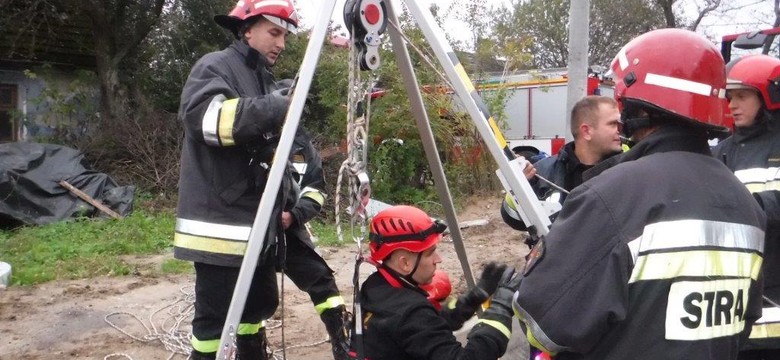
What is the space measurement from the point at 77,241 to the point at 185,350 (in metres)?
4.66

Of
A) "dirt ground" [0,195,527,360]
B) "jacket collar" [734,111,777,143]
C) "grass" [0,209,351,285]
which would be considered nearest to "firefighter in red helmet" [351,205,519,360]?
"jacket collar" [734,111,777,143]

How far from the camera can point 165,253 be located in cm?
780

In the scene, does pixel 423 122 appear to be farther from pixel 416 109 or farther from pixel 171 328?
pixel 171 328

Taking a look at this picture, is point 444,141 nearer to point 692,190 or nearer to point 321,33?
point 321,33

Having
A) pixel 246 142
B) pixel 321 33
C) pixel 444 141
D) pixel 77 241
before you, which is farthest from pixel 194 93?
pixel 444 141

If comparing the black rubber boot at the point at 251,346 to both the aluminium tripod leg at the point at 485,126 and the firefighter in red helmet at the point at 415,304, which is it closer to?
the firefighter in red helmet at the point at 415,304

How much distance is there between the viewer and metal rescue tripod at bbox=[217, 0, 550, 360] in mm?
2336

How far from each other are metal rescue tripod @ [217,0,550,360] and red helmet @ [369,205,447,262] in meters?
0.31

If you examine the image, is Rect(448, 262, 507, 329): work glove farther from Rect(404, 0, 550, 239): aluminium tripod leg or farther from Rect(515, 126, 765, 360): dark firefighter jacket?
Rect(515, 126, 765, 360): dark firefighter jacket

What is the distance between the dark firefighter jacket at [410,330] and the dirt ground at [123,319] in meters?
1.91

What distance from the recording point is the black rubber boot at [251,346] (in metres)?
3.57

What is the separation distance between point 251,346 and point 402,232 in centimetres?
146

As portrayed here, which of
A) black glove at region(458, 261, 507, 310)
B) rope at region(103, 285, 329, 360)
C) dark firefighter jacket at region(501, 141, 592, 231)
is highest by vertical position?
dark firefighter jacket at region(501, 141, 592, 231)

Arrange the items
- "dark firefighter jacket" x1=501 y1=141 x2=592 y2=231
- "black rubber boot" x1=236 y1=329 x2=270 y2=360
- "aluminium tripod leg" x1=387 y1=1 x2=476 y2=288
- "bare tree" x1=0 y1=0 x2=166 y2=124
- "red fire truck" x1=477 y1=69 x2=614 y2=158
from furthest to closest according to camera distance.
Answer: "red fire truck" x1=477 y1=69 x2=614 y2=158, "bare tree" x1=0 y1=0 x2=166 y2=124, "black rubber boot" x1=236 y1=329 x2=270 y2=360, "dark firefighter jacket" x1=501 y1=141 x2=592 y2=231, "aluminium tripod leg" x1=387 y1=1 x2=476 y2=288
